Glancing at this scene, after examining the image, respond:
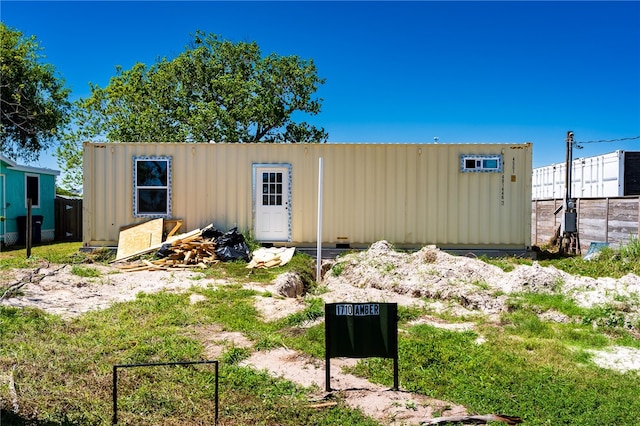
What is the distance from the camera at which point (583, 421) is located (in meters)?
3.48

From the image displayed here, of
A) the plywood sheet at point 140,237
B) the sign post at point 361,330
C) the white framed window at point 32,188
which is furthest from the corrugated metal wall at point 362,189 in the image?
the sign post at point 361,330

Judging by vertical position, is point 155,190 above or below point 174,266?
above

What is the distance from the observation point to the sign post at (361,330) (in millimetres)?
4117

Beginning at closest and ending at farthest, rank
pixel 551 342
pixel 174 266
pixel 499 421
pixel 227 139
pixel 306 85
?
pixel 499 421, pixel 551 342, pixel 174 266, pixel 227 139, pixel 306 85

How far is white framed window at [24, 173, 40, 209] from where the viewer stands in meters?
16.0

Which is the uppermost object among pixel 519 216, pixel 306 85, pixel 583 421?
pixel 306 85

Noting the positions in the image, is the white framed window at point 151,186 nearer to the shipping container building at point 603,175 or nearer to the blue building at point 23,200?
the blue building at point 23,200

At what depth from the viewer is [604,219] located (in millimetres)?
11961

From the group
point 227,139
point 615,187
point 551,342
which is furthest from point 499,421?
point 227,139

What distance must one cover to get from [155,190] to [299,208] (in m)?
3.70

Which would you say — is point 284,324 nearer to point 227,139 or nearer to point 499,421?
point 499,421

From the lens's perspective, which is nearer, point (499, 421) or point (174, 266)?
point (499, 421)

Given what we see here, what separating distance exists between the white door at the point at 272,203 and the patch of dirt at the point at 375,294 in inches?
93.6

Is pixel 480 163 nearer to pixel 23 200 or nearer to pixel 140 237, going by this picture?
pixel 140 237
